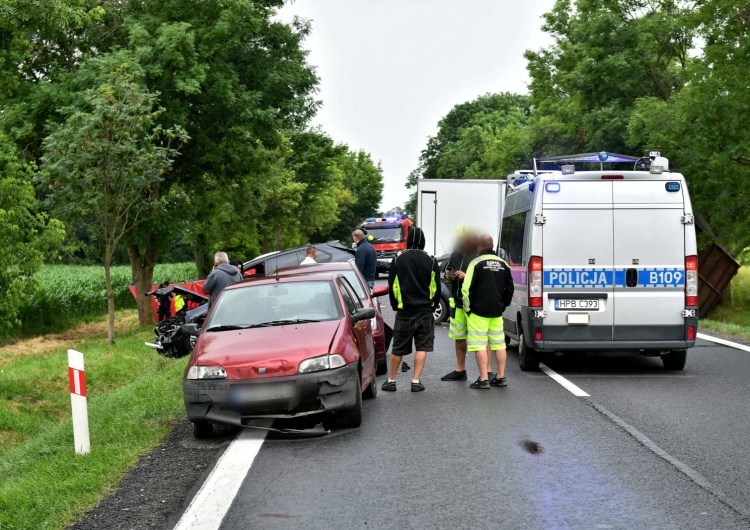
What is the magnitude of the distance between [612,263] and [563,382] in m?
1.62

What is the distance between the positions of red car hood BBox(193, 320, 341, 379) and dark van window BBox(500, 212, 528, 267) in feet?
14.6

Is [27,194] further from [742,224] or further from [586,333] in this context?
[742,224]

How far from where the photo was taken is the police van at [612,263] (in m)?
12.1

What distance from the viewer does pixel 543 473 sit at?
22.9 ft

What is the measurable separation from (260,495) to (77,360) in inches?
104

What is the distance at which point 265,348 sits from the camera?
28.7ft

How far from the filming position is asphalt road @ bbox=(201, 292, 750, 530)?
5906mm

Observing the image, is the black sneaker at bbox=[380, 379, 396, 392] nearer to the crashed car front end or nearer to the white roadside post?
the crashed car front end

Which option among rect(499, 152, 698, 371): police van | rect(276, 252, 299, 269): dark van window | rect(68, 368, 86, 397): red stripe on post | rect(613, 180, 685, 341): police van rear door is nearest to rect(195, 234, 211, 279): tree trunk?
rect(276, 252, 299, 269): dark van window

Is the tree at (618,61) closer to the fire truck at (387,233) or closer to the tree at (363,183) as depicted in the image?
the fire truck at (387,233)

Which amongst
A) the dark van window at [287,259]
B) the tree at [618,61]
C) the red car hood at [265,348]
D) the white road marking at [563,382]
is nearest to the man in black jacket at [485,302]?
the white road marking at [563,382]

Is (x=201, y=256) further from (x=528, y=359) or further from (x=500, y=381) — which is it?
(x=500, y=381)

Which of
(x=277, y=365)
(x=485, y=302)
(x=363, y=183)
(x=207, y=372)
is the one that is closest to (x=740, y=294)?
(x=485, y=302)

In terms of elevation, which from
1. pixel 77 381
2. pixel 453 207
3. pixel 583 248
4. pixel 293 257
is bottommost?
pixel 77 381
